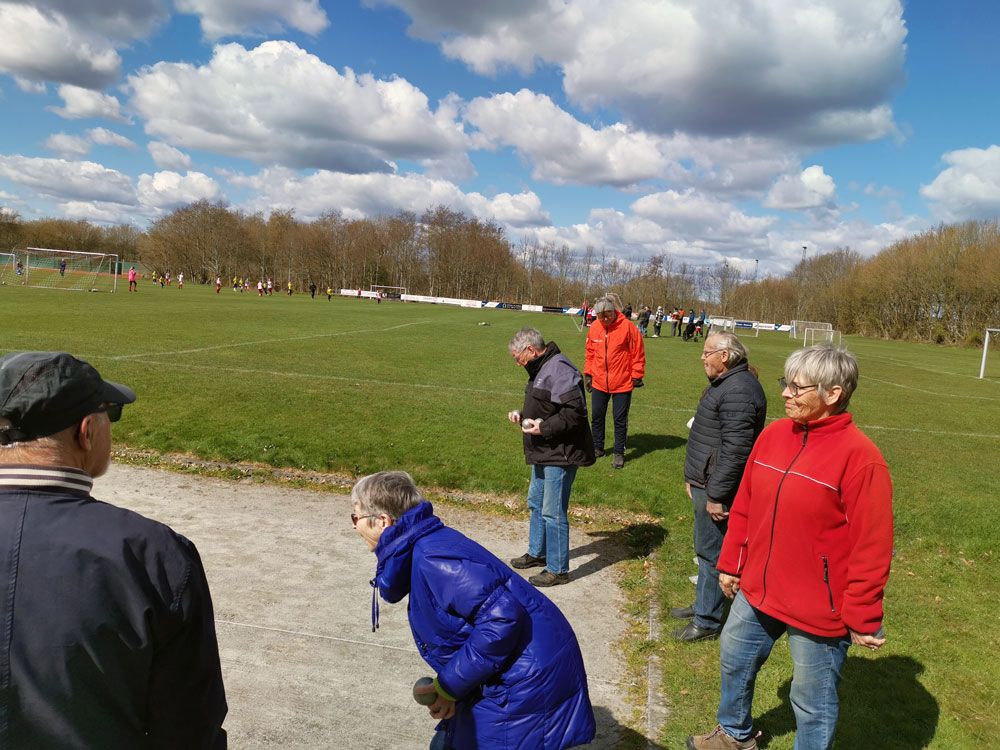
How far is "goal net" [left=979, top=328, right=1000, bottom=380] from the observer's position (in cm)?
2722

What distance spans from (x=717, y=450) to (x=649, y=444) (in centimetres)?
612

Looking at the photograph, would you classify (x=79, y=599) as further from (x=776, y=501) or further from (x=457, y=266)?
(x=457, y=266)

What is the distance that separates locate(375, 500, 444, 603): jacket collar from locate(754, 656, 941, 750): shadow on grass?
2.57 m

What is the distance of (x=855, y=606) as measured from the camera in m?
2.76

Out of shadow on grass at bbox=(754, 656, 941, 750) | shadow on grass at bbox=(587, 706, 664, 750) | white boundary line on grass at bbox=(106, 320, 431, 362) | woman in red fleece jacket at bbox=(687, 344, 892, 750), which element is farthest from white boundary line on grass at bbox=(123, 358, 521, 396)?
woman in red fleece jacket at bbox=(687, 344, 892, 750)

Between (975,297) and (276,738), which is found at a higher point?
(975,297)

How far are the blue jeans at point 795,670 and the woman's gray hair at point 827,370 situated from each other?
1.07 meters

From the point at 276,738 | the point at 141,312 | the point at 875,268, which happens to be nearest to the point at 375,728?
the point at 276,738

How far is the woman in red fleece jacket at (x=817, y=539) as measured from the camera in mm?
2746

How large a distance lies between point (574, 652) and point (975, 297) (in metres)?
74.1

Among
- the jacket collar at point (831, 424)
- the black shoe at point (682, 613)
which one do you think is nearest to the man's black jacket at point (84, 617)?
the jacket collar at point (831, 424)

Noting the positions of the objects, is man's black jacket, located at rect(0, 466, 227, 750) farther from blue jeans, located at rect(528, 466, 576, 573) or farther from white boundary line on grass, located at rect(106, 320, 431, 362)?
white boundary line on grass, located at rect(106, 320, 431, 362)

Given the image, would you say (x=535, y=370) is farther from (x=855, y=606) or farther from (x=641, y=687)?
(x=855, y=606)

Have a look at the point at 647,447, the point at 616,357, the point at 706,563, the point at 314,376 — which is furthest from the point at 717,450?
the point at 314,376
